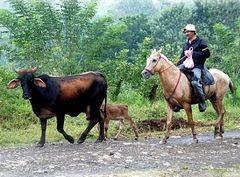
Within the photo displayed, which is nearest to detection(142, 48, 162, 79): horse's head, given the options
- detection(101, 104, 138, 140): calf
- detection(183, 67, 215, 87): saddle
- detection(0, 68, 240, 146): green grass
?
detection(183, 67, 215, 87): saddle

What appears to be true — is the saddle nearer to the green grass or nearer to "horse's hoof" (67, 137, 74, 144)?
the green grass

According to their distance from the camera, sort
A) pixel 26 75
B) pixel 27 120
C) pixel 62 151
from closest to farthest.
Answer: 1. pixel 62 151
2. pixel 26 75
3. pixel 27 120

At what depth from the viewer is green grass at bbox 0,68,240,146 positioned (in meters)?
13.9

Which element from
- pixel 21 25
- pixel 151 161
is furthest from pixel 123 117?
pixel 21 25

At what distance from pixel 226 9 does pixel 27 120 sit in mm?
28806

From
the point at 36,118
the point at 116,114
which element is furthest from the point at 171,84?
the point at 36,118

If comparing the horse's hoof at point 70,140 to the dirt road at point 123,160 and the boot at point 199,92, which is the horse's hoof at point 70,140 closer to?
the dirt road at point 123,160

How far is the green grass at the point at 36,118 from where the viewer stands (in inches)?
546

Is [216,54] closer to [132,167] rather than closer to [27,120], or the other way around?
[27,120]

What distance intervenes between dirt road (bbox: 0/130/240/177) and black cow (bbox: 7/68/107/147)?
0.69 meters

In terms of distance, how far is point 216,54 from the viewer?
25.0m

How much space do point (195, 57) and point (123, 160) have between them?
3600mm

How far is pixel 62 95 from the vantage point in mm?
12234

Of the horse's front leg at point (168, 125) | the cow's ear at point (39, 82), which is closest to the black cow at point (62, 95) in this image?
the cow's ear at point (39, 82)
